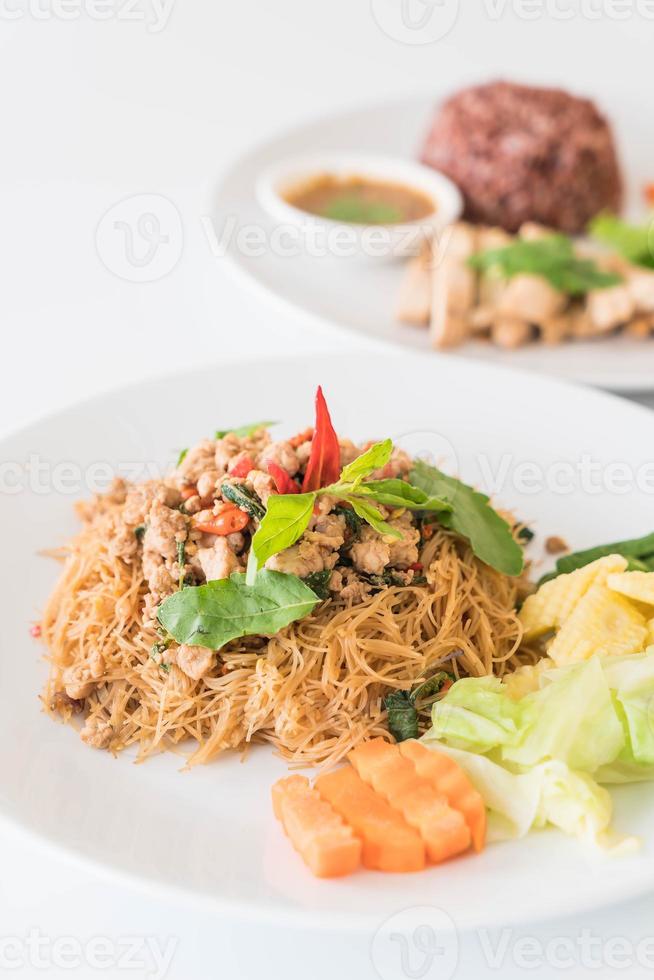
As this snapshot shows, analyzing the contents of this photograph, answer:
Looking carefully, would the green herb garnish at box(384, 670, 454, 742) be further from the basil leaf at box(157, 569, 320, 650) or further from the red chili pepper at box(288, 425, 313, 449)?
the red chili pepper at box(288, 425, 313, 449)

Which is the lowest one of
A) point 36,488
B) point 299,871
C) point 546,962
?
point 546,962

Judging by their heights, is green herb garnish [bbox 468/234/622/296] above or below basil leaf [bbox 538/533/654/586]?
above

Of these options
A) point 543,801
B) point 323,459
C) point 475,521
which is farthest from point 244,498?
point 543,801

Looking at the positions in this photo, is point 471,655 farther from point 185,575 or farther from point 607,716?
point 185,575

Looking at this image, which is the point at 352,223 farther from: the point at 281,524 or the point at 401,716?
the point at 401,716

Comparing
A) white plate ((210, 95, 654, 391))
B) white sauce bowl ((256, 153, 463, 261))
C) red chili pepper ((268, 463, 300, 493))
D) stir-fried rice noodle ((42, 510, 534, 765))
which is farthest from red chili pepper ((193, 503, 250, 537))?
white sauce bowl ((256, 153, 463, 261))

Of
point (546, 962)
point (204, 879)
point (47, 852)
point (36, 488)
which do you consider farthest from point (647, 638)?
point (36, 488)
